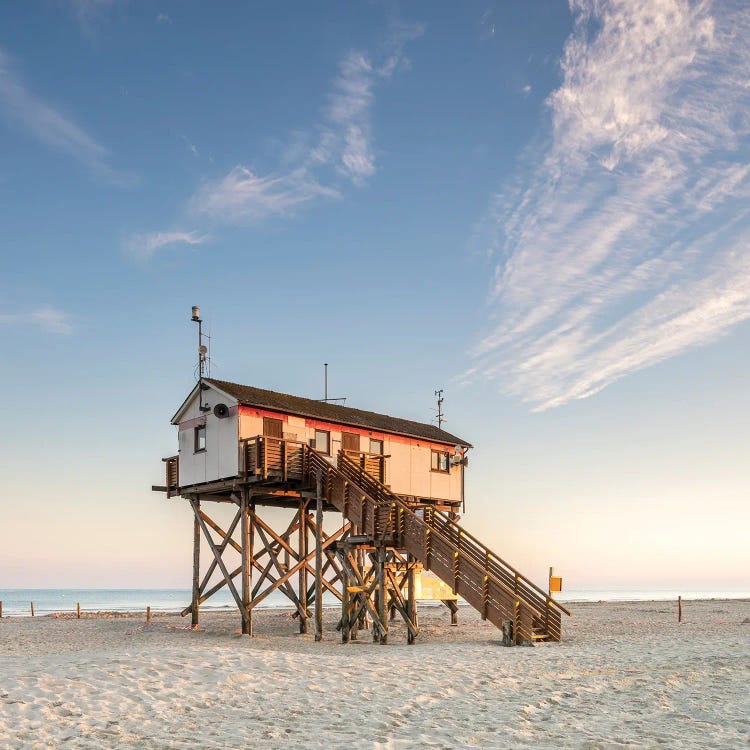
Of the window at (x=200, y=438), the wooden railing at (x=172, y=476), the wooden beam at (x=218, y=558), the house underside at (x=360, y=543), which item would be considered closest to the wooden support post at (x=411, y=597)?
the house underside at (x=360, y=543)

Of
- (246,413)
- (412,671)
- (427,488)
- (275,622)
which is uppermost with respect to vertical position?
(246,413)

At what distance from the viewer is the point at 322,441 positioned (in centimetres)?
2900

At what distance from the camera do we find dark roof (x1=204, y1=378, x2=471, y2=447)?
27.5 meters

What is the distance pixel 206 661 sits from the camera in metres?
15.4

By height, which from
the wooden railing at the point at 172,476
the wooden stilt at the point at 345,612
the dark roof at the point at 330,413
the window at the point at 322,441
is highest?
the dark roof at the point at 330,413

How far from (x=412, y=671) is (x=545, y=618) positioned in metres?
7.59

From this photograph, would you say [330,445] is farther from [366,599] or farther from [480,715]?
[480,715]

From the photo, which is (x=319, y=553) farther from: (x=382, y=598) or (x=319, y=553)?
(x=382, y=598)

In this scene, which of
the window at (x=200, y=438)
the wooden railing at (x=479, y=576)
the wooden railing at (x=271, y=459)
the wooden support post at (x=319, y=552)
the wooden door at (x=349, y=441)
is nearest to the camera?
the wooden railing at (x=479, y=576)

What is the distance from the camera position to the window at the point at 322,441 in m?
28.8

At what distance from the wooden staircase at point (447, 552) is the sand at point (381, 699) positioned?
2308 mm

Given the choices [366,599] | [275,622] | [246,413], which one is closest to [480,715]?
[366,599]

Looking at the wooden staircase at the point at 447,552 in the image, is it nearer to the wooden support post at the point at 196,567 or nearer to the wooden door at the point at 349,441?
the wooden door at the point at 349,441

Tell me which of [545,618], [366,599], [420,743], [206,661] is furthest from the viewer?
[366,599]
